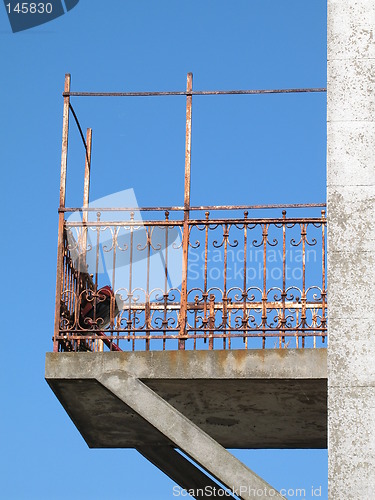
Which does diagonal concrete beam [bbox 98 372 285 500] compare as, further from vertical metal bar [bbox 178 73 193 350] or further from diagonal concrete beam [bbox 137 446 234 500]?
diagonal concrete beam [bbox 137 446 234 500]

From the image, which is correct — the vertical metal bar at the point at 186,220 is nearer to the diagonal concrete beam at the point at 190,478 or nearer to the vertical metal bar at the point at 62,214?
the vertical metal bar at the point at 62,214

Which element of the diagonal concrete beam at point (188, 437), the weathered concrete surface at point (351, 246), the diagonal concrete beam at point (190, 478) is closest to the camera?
the weathered concrete surface at point (351, 246)

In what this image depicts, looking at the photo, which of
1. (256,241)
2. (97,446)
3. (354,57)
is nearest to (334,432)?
(256,241)

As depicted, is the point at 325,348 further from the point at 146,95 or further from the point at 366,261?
the point at 146,95

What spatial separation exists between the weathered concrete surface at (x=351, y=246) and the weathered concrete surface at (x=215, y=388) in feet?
2.68

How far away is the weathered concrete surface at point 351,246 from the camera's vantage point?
39.3 ft

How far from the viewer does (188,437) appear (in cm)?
1296

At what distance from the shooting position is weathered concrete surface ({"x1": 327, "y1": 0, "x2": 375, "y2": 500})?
11977 millimetres

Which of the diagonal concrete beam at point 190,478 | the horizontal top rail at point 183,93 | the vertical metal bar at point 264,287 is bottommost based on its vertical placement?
the diagonal concrete beam at point 190,478

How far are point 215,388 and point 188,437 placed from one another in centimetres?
65

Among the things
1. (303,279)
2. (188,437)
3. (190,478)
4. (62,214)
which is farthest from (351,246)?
(190,478)

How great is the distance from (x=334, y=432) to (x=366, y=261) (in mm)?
1437

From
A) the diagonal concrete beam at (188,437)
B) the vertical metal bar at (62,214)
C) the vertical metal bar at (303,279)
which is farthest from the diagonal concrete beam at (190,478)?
the vertical metal bar at (303,279)

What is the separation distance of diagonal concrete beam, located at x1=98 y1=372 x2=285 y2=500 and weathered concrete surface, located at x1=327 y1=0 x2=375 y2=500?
36.1 inches
